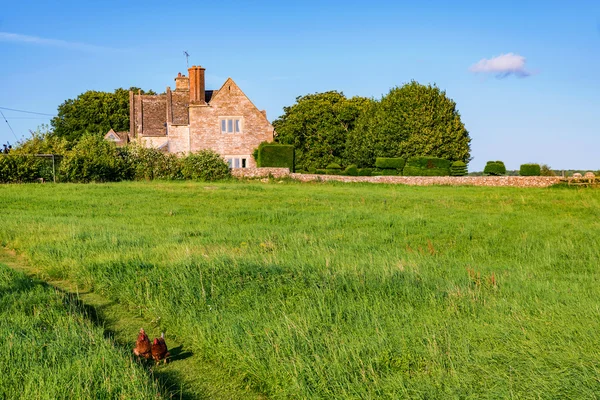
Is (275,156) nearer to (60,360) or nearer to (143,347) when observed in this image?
(143,347)

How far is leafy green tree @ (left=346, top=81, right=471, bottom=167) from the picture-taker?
6084cm

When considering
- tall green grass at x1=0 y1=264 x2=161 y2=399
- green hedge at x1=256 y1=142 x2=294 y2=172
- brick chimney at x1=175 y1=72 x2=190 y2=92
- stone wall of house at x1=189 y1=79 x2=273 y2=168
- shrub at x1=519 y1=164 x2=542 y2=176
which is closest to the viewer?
tall green grass at x1=0 y1=264 x2=161 y2=399

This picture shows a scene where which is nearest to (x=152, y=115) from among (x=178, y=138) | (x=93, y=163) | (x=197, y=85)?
(x=178, y=138)

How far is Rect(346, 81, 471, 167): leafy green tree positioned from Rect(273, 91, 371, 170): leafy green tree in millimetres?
10402

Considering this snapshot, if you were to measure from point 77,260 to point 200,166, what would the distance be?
31051mm

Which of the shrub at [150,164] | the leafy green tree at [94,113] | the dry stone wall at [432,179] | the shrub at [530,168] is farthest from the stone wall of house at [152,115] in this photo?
the shrub at [530,168]

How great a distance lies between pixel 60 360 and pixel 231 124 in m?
47.9

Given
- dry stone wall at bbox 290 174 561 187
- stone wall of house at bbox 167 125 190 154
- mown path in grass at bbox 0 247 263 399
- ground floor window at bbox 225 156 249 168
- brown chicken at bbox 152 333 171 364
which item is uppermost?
stone wall of house at bbox 167 125 190 154

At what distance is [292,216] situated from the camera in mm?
20047

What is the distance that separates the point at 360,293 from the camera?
9.02 meters

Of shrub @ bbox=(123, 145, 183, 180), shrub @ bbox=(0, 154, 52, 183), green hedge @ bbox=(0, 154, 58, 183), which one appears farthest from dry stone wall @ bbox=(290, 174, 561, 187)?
shrub @ bbox=(0, 154, 52, 183)

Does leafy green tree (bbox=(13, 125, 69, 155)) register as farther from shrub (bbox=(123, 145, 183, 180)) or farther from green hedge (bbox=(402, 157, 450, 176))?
green hedge (bbox=(402, 157, 450, 176))

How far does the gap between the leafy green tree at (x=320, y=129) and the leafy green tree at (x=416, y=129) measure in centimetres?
1040

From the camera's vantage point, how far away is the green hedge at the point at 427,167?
50.1 meters
